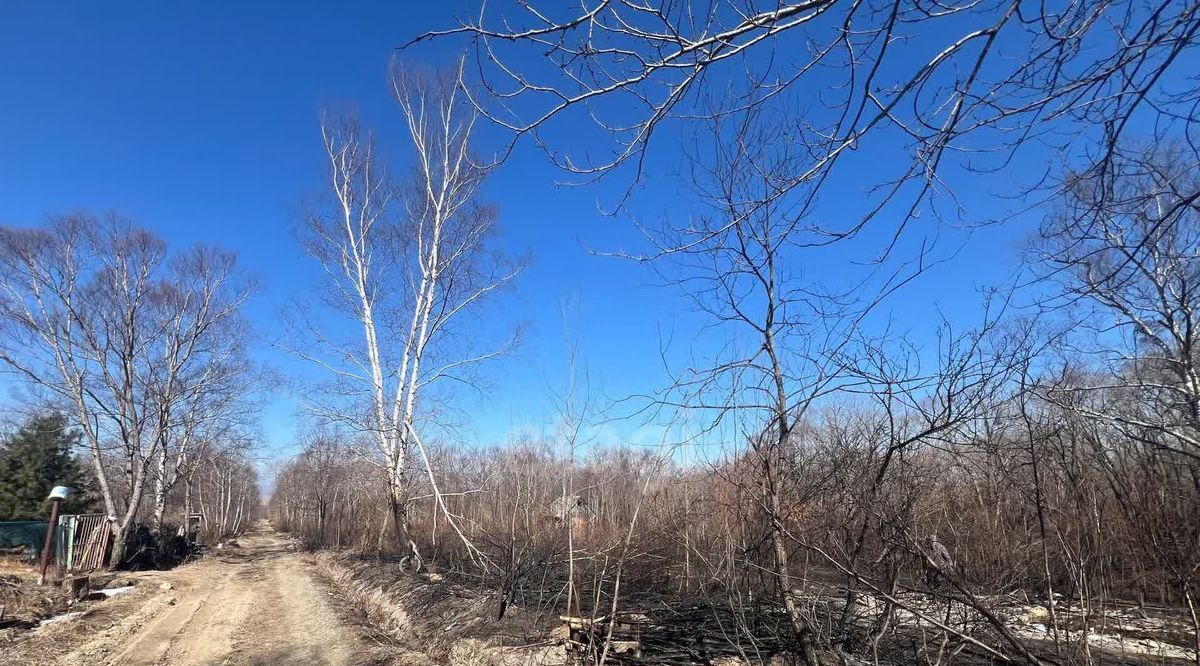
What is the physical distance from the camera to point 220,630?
9.98 meters

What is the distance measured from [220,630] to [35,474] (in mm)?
32959

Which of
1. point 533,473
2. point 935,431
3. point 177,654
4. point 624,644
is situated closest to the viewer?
point 935,431

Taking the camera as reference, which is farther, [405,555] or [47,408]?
[47,408]

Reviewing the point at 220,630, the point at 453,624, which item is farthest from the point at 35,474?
the point at 453,624

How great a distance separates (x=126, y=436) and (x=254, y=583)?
794 centimetres

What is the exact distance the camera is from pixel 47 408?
67.4ft

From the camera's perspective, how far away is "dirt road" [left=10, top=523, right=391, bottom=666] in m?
8.11

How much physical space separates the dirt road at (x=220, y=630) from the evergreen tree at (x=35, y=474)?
22.8m

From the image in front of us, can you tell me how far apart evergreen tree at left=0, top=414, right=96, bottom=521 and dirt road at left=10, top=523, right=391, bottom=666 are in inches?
899

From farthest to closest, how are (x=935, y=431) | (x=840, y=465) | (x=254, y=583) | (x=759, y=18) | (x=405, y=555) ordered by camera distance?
(x=254, y=583) → (x=405, y=555) → (x=840, y=465) → (x=935, y=431) → (x=759, y=18)

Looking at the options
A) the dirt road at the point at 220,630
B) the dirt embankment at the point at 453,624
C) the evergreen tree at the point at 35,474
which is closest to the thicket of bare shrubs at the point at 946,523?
the dirt embankment at the point at 453,624

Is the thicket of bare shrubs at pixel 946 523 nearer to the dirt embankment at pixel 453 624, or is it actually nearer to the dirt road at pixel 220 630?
the dirt embankment at pixel 453 624

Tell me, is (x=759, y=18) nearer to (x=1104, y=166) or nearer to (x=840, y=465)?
(x=1104, y=166)

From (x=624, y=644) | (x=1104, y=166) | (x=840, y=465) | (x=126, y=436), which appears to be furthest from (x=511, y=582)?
(x=126, y=436)
